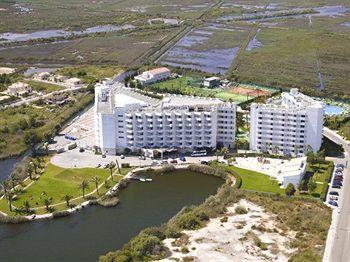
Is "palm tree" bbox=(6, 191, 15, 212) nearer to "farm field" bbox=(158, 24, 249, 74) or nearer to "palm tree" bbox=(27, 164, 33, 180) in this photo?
"palm tree" bbox=(27, 164, 33, 180)

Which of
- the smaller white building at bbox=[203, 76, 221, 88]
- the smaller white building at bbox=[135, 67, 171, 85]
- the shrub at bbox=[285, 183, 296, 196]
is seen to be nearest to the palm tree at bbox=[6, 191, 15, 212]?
the shrub at bbox=[285, 183, 296, 196]

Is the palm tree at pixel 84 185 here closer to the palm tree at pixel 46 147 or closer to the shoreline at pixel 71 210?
the shoreline at pixel 71 210

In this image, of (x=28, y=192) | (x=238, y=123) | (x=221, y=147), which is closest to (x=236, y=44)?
(x=238, y=123)

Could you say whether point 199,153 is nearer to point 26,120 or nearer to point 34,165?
point 34,165

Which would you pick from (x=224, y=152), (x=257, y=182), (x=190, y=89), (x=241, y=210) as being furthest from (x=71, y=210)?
(x=190, y=89)

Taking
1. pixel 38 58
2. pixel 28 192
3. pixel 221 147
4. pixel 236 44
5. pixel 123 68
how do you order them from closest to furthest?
pixel 28 192, pixel 221 147, pixel 123 68, pixel 38 58, pixel 236 44

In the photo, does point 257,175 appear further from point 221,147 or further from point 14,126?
point 14,126

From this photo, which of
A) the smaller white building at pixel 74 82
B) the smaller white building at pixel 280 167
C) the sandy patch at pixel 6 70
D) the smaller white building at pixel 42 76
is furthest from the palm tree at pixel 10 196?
the sandy patch at pixel 6 70

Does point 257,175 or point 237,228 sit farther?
point 257,175
